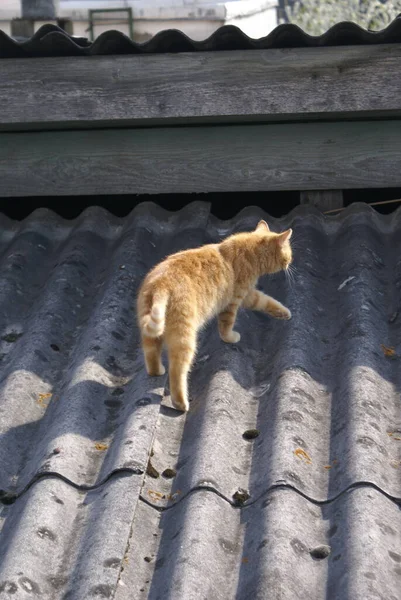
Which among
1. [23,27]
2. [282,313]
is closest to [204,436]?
[282,313]

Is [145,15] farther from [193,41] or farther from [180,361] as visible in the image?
[180,361]

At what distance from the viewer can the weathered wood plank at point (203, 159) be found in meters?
4.55

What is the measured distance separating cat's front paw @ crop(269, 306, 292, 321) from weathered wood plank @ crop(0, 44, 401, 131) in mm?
1079

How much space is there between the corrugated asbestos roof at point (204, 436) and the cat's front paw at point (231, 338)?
27 millimetres

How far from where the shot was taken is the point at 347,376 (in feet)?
10.6

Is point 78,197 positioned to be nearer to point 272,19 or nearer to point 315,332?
point 315,332

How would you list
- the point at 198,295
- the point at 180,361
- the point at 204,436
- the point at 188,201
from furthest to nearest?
1. the point at 188,201
2. the point at 198,295
3. the point at 180,361
4. the point at 204,436

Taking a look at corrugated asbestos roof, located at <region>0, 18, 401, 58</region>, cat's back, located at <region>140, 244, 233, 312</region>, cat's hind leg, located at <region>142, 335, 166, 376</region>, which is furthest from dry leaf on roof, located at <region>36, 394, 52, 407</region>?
corrugated asbestos roof, located at <region>0, 18, 401, 58</region>

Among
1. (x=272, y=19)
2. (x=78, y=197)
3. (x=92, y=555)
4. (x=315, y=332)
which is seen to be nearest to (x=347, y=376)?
(x=315, y=332)

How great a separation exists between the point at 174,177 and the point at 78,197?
63 centimetres

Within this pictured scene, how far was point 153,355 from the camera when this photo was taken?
337 cm

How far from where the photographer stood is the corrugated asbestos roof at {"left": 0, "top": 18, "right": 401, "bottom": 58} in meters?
4.25

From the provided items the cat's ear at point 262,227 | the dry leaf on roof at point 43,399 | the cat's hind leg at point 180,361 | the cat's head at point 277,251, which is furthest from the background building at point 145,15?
the dry leaf on roof at point 43,399

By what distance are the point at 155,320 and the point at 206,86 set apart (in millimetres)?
1505
